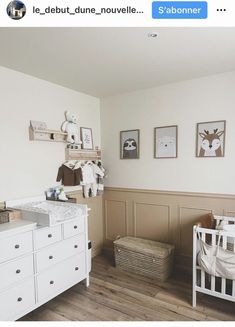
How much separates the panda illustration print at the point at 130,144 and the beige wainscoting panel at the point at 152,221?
2.18 feet

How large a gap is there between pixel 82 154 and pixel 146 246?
1425mm

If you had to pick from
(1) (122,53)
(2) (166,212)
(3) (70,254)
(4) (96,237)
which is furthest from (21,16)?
(4) (96,237)

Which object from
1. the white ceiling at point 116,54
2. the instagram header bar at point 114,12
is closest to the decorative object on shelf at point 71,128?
the white ceiling at point 116,54

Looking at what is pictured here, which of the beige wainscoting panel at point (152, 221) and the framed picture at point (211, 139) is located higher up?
the framed picture at point (211, 139)

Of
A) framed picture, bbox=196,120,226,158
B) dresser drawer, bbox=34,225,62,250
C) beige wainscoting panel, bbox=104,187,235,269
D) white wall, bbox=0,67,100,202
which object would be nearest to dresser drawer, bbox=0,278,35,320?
dresser drawer, bbox=34,225,62,250

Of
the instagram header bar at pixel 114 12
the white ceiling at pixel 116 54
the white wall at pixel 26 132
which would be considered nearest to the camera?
the instagram header bar at pixel 114 12

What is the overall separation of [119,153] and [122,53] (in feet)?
4.96

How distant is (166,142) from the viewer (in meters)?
2.86

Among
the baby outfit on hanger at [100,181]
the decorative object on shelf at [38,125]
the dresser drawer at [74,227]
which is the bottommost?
the dresser drawer at [74,227]

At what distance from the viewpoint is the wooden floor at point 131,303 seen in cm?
200

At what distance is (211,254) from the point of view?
2010 mm

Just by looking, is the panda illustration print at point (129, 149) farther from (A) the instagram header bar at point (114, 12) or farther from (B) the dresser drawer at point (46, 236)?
(A) the instagram header bar at point (114, 12)

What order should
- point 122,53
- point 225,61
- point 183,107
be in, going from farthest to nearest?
point 183,107, point 225,61, point 122,53

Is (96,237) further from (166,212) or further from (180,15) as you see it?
(180,15)
